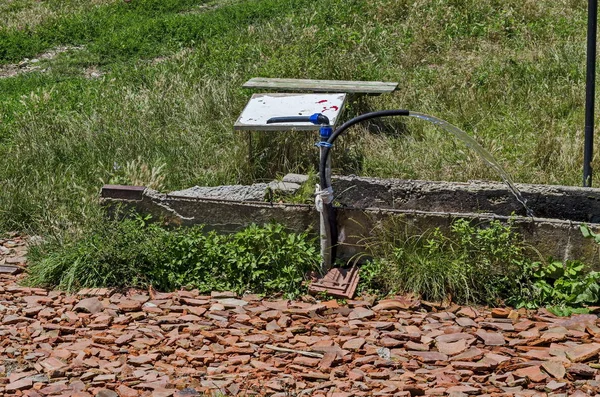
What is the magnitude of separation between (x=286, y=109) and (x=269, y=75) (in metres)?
2.15

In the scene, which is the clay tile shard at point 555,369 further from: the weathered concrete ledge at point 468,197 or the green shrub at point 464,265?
the weathered concrete ledge at point 468,197

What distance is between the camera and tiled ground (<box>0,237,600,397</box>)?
471 cm

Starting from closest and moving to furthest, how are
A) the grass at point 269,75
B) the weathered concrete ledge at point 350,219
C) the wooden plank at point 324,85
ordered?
1. the weathered concrete ledge at point 350,219
2. the grass at point 269,75
3. the wooden plank at point 324,85

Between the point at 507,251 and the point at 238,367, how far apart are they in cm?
201

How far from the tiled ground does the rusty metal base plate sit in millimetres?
96

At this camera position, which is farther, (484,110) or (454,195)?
(484,110)

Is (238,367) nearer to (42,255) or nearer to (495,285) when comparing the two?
(495,285)

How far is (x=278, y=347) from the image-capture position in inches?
206

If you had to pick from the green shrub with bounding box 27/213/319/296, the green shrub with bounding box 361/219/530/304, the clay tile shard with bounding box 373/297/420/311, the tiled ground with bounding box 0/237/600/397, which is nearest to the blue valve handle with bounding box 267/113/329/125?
the green shrub with bounding box 27/213/319/296

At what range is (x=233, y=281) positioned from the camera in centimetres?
626

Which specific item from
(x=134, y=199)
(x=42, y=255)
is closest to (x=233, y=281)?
(x=134, y=199)

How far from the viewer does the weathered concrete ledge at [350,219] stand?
5926 mm

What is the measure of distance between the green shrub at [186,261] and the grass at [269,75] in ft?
2.40

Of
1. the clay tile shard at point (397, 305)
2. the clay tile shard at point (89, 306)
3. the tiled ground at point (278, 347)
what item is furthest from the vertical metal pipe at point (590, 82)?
the clay tile shard at point (89, 306)
